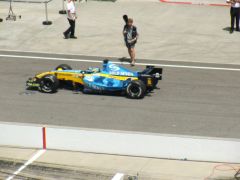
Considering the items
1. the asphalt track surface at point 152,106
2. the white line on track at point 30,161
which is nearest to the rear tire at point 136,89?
the asphalt track surface at point 152,106

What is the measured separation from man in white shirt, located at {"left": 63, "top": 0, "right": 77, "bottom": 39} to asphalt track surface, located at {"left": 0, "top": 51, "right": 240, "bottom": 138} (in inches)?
158

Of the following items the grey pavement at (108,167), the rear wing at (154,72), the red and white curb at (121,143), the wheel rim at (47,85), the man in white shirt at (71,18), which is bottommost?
the grey pavement at (108,167)

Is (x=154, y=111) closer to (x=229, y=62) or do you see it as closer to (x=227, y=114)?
(x=227, y=114)

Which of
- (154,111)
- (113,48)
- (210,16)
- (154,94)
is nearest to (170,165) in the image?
(154,111)

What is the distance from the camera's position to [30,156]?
14.4m

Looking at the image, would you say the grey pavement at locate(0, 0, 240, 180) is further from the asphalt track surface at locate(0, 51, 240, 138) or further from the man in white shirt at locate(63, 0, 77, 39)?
the man in white shirt at locate(63, 0, 77, 39)

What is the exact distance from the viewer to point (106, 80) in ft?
60.9

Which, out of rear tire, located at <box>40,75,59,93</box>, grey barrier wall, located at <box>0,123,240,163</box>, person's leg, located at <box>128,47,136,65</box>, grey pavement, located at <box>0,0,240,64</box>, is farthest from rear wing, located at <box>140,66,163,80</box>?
grey pavement, located at <box>0,0,240,64</box>

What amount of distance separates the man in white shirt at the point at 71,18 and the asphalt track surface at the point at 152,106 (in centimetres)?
400

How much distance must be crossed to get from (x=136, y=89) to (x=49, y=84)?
2.54m

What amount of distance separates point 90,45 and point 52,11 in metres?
5.54

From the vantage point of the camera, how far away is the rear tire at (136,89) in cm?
1822

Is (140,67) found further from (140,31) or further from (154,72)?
(140,31)

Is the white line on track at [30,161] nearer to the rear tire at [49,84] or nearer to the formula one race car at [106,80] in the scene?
the formula one race car at [106,80]
